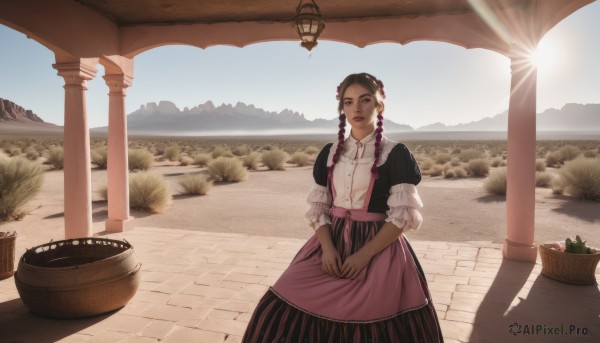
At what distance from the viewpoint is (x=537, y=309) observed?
12.0ft

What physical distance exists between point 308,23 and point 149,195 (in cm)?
625

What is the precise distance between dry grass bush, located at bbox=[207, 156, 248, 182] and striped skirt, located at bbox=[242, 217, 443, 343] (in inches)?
485

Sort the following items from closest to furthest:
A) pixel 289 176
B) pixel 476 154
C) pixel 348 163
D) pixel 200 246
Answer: pixel 348 163, pixel 200 246, pixel 289 176, pixel 476 154

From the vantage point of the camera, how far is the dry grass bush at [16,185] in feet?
25.1

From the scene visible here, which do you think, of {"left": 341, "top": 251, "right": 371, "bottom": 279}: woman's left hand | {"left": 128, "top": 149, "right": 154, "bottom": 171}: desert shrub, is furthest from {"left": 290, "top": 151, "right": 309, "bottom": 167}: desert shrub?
{"left": 341, "top": 251, "right": 371, "bottom": 279}: woman's left hand

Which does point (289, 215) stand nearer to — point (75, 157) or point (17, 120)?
point (75, 157)

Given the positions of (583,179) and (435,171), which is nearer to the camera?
(583,179)

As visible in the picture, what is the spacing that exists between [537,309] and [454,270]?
3.67ft

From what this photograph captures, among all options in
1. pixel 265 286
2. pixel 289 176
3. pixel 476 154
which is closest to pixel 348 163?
pixel 265 286

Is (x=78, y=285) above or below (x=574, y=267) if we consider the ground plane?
above

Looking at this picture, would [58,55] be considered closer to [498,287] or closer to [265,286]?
[265,286]

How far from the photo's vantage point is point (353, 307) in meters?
2.00

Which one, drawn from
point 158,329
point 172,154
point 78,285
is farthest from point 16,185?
A: point 172,154

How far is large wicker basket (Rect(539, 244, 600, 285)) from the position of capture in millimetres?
4160
